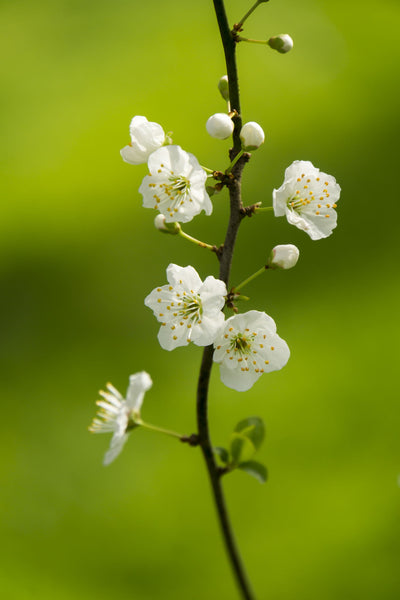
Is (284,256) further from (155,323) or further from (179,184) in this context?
(155,323)

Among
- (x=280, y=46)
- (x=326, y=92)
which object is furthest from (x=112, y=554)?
(x=326, y=92)

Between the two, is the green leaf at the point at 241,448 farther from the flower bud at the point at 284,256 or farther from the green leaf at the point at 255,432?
the flower bud at the point at 284,256

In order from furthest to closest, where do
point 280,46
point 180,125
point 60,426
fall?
point 180,125
point 60,426
point 280,46

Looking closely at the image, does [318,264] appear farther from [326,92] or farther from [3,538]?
[3,538]

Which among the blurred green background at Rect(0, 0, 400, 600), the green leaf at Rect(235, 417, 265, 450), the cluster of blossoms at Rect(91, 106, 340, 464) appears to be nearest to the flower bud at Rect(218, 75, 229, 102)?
the cluster of blossoms at Rect(91, 106, 340, 464)

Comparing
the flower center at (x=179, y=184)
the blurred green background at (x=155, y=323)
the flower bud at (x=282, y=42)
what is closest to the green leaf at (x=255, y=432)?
the flower center at (x=179, y=184)

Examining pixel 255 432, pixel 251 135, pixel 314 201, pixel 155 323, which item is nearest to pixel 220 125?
pixel 251 135
